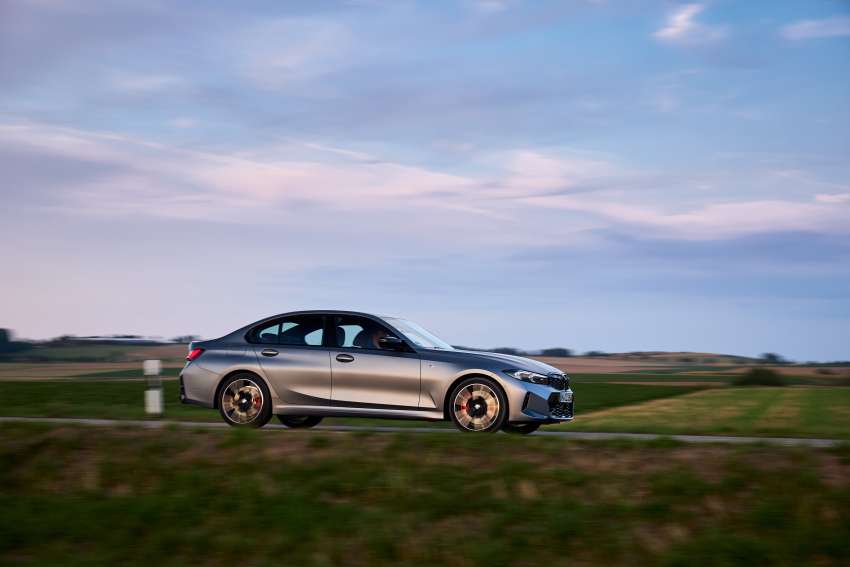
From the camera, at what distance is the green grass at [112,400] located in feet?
64.3

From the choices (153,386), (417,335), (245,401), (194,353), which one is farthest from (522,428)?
(153,386)

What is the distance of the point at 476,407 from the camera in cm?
1288

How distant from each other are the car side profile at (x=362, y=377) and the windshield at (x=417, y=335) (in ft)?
0.10

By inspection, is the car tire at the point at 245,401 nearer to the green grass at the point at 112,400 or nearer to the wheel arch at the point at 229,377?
the wheel arch at the point at 229,377

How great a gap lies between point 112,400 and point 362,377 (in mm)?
13842

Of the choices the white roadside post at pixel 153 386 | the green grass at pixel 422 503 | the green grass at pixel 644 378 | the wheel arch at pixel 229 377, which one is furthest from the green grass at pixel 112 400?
the green grass at pixel 644 378

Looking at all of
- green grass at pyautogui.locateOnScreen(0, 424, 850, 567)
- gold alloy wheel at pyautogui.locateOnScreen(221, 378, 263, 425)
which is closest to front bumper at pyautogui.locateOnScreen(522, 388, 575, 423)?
green grass at pyautogui.locateOnScreen(0, 424, 850, 567)

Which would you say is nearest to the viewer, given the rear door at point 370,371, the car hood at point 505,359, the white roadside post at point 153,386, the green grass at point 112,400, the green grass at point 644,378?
the car hood at point 505,359

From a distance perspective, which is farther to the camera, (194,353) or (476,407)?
(194,353)

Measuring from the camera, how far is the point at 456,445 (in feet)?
36.4

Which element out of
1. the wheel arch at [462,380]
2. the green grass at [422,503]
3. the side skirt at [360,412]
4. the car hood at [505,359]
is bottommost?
the green grass at [422,503]

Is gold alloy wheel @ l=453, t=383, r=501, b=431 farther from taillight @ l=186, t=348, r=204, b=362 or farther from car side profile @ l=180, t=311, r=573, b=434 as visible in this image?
taillight @ l=186, t=348, r=204, b=362

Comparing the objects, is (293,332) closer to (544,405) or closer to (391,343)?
(391,343)

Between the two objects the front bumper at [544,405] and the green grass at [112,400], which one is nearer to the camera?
the front bumper at [544,405]
